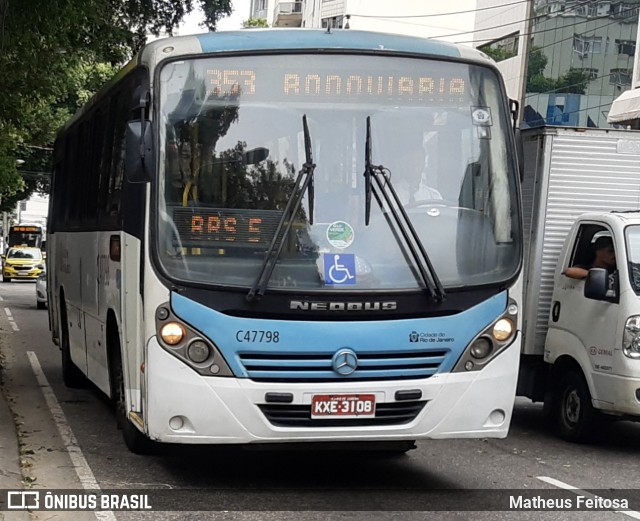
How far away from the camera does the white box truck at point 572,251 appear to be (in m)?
11.1

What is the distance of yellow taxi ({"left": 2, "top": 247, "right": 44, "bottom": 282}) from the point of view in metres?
52.9

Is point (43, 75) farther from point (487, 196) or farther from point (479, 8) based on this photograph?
point (479, 8)

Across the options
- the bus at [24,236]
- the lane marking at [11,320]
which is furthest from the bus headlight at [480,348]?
the bus at [24,236]

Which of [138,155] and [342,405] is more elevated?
[138,155]

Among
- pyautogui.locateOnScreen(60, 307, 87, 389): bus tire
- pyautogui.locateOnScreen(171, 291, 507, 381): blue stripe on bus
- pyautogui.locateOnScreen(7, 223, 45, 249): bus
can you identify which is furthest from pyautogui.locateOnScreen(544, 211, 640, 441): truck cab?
pyautogui.locateOnScreen(7, 223, 45, 249): bus

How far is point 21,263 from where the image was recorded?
5306 centimetres

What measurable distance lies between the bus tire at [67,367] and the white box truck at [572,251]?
5.26 metres

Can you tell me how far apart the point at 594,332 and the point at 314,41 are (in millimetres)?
4349

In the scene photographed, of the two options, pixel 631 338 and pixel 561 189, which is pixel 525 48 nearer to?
pixel 561 189

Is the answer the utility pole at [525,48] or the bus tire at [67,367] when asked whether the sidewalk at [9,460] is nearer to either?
the bus tire at [67,367]

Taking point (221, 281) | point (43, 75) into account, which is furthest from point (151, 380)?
point (43, 75)

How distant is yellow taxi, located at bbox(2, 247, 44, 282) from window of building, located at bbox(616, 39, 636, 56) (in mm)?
26348

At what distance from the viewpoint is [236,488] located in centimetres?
852

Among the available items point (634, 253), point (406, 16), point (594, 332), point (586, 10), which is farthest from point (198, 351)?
point (406, 16)
